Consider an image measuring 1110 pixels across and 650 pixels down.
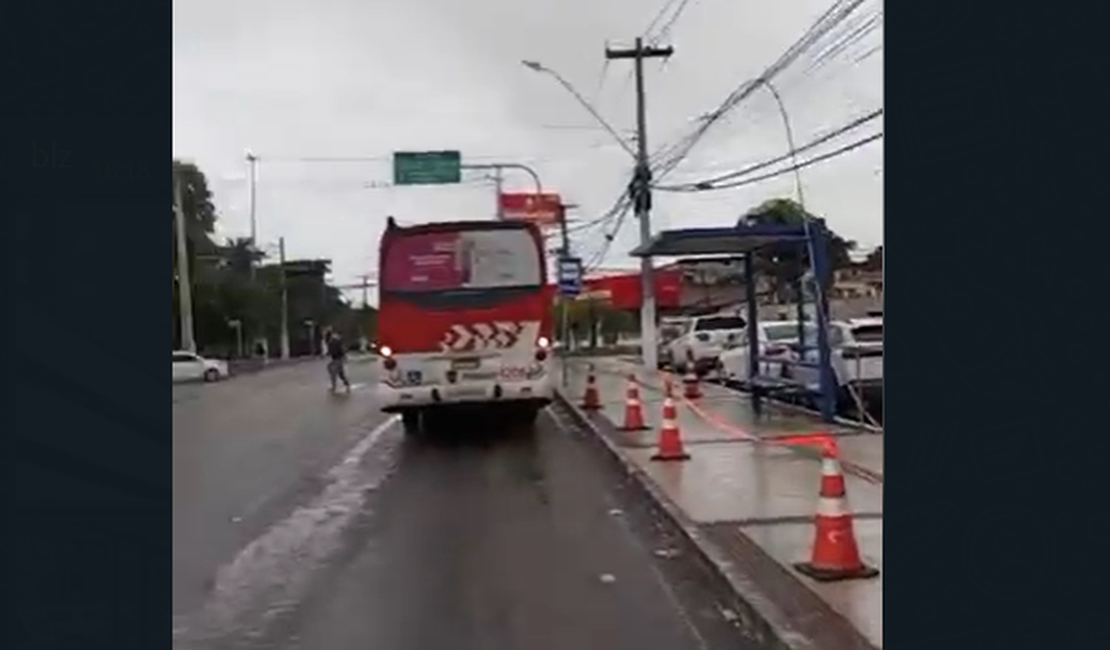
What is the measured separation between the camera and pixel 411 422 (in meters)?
22.2

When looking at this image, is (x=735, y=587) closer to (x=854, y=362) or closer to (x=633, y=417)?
(x=633, y=417)

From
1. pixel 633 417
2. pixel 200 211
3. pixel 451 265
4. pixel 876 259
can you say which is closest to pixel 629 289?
pixel 200 211

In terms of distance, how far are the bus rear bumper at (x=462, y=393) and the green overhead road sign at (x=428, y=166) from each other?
24.7 m

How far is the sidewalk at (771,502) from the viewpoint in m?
7.44

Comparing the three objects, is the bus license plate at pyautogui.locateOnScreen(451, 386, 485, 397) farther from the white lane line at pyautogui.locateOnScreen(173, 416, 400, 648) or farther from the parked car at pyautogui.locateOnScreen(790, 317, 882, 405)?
the white lane line at pyautogui.locateOnScreen(173, 416, 400, 648)

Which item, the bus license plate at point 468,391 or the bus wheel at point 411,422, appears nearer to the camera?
the bus license plate at point 468,391

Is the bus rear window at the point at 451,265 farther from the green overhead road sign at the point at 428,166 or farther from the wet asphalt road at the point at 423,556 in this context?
the green overhead road sign at the point at 428,166

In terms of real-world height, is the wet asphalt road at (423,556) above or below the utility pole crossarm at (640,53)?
below

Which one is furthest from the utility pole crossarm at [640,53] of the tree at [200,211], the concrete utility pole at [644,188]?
the tree at [200,211]

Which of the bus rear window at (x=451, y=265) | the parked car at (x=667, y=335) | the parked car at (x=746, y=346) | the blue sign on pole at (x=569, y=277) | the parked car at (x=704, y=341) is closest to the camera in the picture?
the bus rear window at (x=451, y=265)

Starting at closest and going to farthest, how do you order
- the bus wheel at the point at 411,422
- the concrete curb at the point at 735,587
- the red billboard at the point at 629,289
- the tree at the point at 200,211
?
the concrete curb at the point at 735,587
the bus wheel at the point at 411,422
the tree at the point at 200,211
the red billboard at the point at 629,289
